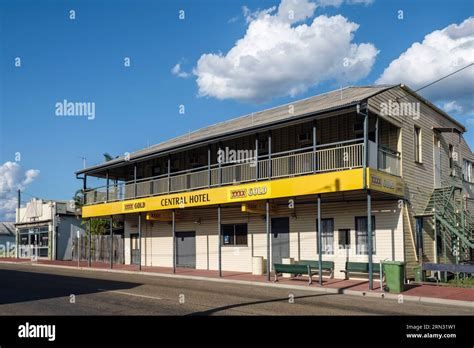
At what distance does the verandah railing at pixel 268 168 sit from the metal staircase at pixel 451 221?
3713 millimetres

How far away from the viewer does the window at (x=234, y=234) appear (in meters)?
24.6

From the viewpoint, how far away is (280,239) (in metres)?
22.9

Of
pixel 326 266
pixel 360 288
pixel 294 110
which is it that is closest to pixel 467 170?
pixel 294 110

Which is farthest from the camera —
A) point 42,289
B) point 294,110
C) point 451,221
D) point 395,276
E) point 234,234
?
point 234,234

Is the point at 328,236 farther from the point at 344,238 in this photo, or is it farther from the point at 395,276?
the point at 395,276

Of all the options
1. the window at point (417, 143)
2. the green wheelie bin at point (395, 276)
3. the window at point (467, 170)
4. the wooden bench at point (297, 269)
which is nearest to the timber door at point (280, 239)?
the wooden bench at point (297, 269)

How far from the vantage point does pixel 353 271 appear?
746 inches

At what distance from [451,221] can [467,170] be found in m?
→ 7.71

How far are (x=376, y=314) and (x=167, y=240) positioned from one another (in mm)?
19535

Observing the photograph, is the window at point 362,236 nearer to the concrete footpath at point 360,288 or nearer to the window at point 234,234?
the concrete footpath at point 360,288

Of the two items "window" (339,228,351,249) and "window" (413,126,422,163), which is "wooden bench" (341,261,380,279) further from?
"window" (413,126,422,163)
